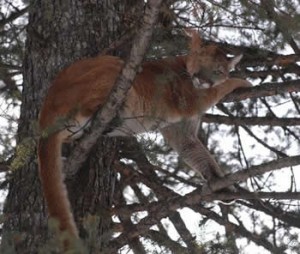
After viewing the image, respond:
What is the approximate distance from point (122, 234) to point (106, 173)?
0.44m

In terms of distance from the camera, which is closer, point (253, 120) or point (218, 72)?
point (253, 120)

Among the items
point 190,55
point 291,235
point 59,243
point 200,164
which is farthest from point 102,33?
point 59,243

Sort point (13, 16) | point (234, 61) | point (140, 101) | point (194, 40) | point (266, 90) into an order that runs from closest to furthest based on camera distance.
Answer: point (140, 101), point (194, 40), point (266, 90), point (234, 61), point (13, 16)

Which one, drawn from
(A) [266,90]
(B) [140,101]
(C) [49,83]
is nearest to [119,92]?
(B) [140,101]

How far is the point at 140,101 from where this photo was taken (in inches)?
201

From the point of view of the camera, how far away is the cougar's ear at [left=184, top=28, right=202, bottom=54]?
5042 millimetres

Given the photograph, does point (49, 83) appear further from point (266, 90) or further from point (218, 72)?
point (266, 90)

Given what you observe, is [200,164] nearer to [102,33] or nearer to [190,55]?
[190,55]

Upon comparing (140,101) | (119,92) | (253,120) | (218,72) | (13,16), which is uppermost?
(13,16)

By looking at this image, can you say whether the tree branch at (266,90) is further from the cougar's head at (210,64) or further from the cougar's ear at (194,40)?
the cougar's ear at (194,40)

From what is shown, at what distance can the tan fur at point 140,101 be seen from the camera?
4.23 m

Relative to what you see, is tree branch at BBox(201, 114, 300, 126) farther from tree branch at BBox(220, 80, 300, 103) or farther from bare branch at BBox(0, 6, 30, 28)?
bare branch at BBox(0, 6, 30, 28)

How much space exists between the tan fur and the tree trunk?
254mm

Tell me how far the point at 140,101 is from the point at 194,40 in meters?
0.60
